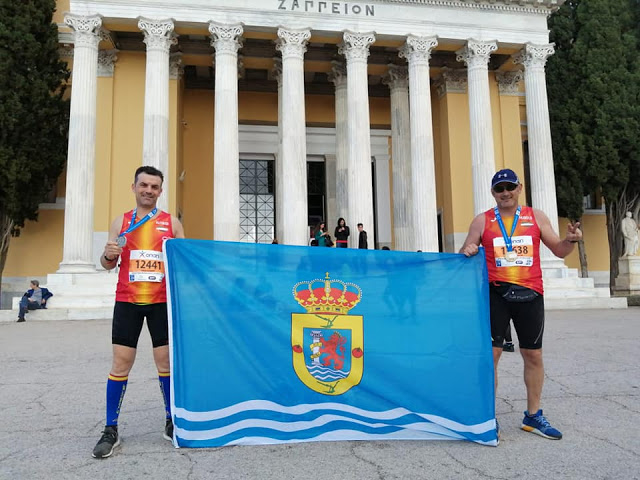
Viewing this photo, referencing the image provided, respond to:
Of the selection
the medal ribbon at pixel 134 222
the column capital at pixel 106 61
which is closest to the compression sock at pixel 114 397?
the medal ribbon at pixel 134 222

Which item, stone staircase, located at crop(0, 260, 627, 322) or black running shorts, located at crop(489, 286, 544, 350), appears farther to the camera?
stone staircase, located at crop(0, 260, 627, 322)

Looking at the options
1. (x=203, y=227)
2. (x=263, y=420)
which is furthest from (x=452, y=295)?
(x=203, y=227)

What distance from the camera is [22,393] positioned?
4.84 metres

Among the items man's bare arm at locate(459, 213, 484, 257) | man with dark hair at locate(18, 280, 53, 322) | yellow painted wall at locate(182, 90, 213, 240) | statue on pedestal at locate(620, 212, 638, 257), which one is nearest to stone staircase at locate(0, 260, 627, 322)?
man with dark hair at locate(18, 280, 53, 322)

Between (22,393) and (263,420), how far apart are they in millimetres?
3037

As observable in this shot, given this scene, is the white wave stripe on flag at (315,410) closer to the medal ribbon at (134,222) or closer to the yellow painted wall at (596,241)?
the medal ribbon at (134,222)

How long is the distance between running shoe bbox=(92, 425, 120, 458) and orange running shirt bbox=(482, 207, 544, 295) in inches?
109

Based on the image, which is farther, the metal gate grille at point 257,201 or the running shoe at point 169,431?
the metal gate grille at point 257,201

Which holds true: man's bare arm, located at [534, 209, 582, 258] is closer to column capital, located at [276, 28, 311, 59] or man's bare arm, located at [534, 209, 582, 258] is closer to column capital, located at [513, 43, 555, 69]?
column capital, located at [276, 28, 311, 59]

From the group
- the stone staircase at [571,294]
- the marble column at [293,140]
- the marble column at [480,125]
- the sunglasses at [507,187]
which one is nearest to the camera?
the sunglasses at [507,187]

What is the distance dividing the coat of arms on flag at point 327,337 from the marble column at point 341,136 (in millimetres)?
15559

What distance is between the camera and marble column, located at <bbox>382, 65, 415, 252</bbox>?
19.4m

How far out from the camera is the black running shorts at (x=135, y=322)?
10.6 feet

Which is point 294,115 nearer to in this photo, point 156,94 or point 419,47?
point 156,94
